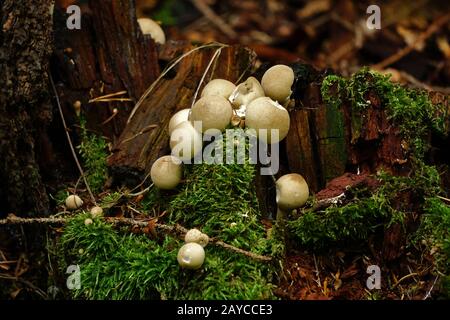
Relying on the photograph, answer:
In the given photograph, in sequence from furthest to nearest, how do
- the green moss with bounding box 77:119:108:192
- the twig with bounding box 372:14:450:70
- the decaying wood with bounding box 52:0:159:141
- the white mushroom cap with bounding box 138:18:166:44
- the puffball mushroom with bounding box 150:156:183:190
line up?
the twig with bounding box 372:14:450:70 < the white mushroom cap with bounding box 138:18:166:44 < the decaying wood with bounding box 52:0:159:141 < the green moss with bounding box 77:119:108:192 < the puffball mushroom with bounding box 150:156:183:190

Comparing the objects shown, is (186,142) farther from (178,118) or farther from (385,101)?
(385,101)

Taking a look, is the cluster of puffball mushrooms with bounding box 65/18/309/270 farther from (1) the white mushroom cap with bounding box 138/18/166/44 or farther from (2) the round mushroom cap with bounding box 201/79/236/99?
(1) the white mushroom cap with bounding box 138/18/166/44

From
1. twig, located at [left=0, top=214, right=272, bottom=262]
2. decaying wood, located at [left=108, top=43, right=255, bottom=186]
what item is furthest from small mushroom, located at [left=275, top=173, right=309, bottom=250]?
decaying wood, located at [left=108, top=43, right=255, bottom=186]

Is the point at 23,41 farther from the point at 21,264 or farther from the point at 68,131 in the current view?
the point at 21,264

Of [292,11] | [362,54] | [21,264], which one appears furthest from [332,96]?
[292,11]

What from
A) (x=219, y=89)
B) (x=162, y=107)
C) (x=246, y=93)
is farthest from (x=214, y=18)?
(x=246, y=93)

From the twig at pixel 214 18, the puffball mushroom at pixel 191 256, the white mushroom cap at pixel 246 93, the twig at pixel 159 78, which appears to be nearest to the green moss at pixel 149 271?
the puffball mushroom at pixel 191 256
